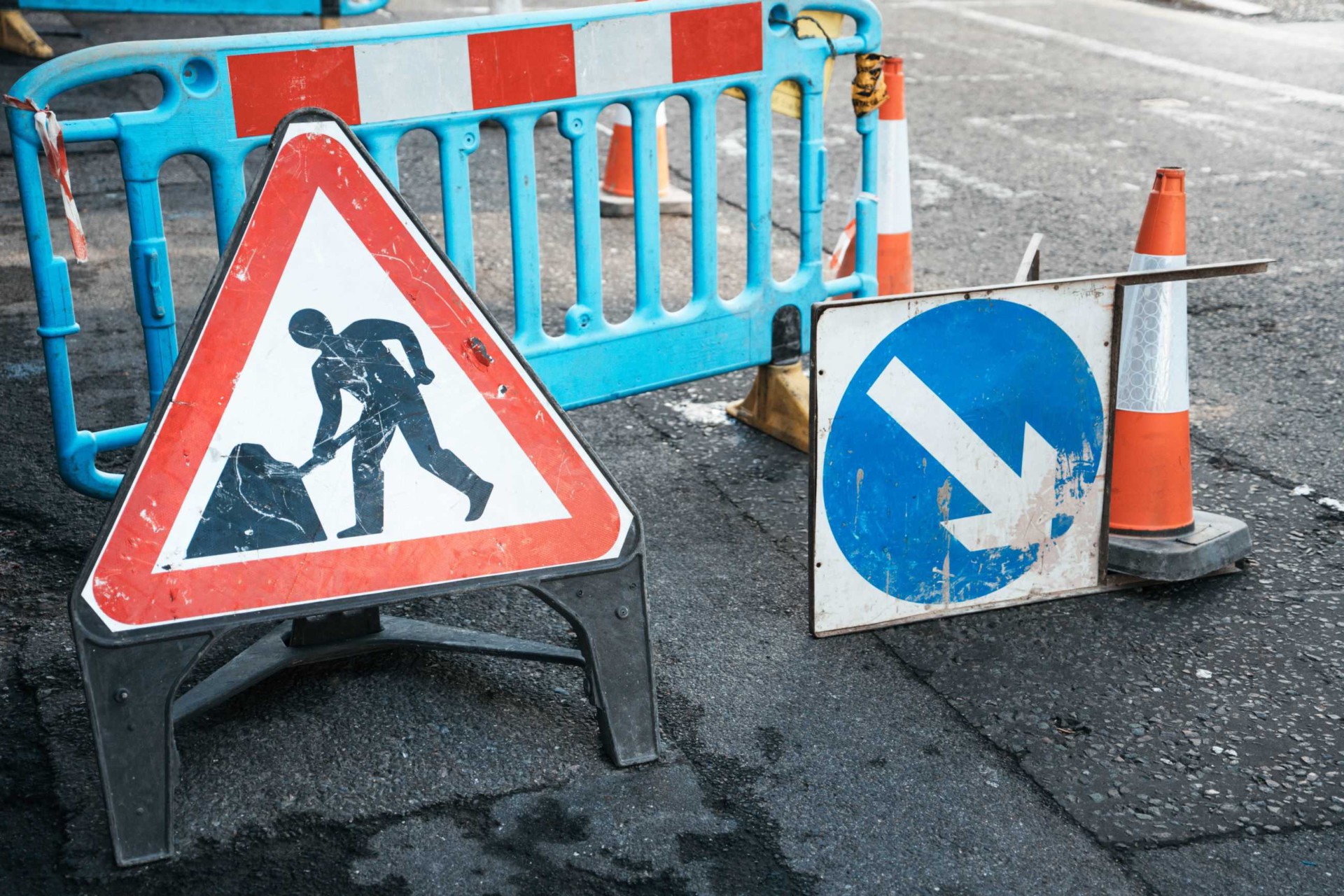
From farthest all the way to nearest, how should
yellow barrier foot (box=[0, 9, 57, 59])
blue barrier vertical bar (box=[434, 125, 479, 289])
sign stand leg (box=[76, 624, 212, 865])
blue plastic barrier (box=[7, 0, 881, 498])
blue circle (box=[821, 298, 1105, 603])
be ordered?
Answer: yellow barrier foot (box=[0, 9, 57, 59]) < blue barrier vertical bar (box=[434, 125, 479, 289]) < blue circle (box=[821, 298, 1105, 603]) < blue plastic barrier (box=[7, 0, 881, 498]) < sign stand leg (box=[76, 624, 212, 865])

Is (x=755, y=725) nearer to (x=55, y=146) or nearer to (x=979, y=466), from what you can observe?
(x=979, y=466)

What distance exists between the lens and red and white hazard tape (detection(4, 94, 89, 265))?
Answer: 2883mm

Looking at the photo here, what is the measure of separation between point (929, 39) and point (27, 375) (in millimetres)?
8727

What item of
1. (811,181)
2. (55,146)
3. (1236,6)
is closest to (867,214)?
(811,181)

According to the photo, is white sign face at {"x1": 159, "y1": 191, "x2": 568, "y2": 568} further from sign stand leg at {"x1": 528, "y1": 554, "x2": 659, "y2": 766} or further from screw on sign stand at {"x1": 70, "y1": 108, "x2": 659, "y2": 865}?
sign stand leg at {"x1": 528, "y1": 554, "x2": 659, "y2": 766}

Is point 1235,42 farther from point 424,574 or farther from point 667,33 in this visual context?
point 424,574

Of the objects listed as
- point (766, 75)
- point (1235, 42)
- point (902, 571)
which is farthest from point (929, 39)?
point (902, 571)

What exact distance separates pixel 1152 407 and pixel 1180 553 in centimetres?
38

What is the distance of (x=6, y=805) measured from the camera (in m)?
2.69

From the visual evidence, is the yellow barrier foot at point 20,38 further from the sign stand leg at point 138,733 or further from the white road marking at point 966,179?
the sign stand leg at point 138,733

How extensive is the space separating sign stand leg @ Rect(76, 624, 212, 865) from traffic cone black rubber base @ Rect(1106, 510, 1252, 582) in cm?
221

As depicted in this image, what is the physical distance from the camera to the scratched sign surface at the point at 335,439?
2.49 m

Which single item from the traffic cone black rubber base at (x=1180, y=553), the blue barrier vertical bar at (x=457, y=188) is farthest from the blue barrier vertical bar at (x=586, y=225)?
the traffic cone black rubber base at (x=1180, y=553)

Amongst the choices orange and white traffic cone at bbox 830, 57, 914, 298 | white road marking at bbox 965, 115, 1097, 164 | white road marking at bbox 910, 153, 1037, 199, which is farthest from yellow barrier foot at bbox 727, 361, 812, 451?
white road marking at bbox 965, 115, 1097, 164
